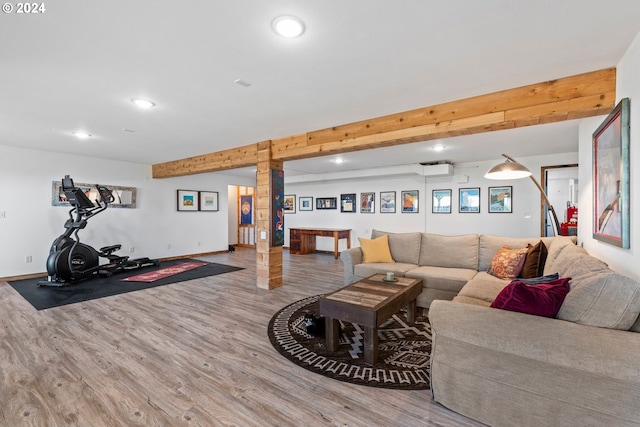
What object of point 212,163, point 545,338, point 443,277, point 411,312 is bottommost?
point 411,312

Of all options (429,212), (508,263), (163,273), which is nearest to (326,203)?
(429,212)

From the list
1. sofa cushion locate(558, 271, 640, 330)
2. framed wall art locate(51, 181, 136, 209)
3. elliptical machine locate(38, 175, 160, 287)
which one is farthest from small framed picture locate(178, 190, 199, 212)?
sofa cushion locate(558, 271, 640, 330)

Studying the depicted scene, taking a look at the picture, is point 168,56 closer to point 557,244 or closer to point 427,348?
point 427,348

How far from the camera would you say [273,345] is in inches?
106

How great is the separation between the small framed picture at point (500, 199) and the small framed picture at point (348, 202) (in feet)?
11.3

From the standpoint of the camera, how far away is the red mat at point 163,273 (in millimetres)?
5277

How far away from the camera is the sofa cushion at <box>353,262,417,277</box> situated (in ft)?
13.3

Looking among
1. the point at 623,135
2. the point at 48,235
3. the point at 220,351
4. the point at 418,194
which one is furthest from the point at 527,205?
the point at 48,235

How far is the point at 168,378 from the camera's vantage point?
2.19 metres

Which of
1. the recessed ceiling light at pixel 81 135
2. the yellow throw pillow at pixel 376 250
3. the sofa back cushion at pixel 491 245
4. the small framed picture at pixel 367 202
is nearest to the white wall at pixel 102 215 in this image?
the recessed ceiling light at pixel 81 135

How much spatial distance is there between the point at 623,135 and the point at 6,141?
26.3ft

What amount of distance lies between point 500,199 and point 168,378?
6.79m

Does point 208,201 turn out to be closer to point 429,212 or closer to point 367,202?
point 367,202

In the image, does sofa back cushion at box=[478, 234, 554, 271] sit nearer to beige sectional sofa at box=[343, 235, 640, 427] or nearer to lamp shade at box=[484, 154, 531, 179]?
lamp shade at box=[484, 154, 531, 179]
